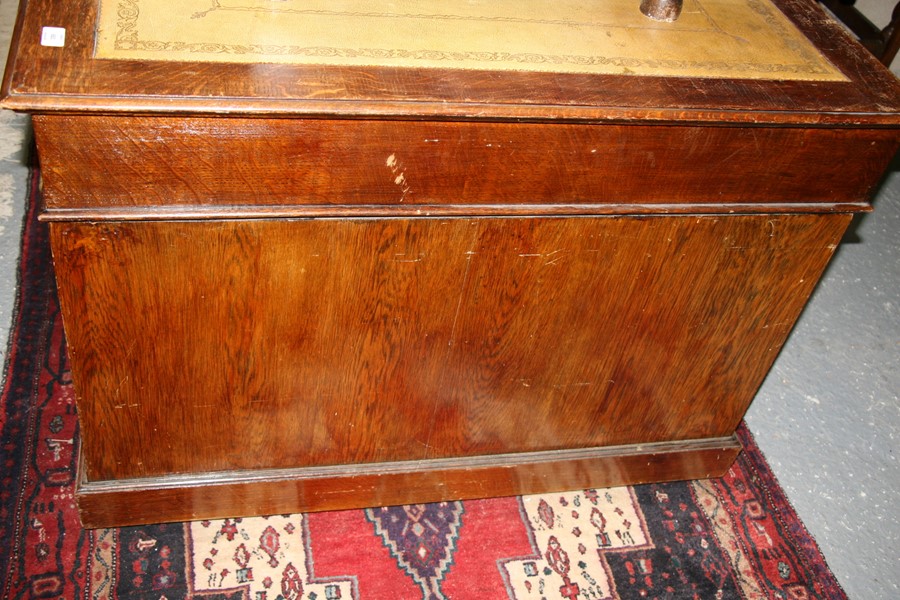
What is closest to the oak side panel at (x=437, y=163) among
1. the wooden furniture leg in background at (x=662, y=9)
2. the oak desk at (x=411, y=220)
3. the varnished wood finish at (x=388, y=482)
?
the oak desk at (x=411, y=220)

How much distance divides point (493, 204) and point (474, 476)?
2.36 ft

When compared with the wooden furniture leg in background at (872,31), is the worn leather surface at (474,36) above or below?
above

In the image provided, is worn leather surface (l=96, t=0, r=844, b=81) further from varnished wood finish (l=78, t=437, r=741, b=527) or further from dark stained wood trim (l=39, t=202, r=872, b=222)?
varnished wood finish (l=78, t=437, r=741, b=527)

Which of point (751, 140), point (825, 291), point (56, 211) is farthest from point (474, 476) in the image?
point (825, 291)

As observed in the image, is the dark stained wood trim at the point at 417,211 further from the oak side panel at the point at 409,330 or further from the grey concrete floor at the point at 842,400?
the grey concrete floor at the point at 842,400

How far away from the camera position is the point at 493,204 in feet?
4.80

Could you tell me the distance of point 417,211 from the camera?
4.68 ft

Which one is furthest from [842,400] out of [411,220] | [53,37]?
[53,37]

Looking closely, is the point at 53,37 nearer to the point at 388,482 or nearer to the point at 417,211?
the point at 417,211

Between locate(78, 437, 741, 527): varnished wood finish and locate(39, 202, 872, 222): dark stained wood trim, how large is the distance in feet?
2.16

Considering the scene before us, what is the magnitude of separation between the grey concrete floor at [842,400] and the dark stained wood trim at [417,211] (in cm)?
85

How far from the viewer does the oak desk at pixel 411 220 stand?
131 cm

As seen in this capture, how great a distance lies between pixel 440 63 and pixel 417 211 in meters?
0.24

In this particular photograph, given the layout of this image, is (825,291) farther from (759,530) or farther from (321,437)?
(321,437)
